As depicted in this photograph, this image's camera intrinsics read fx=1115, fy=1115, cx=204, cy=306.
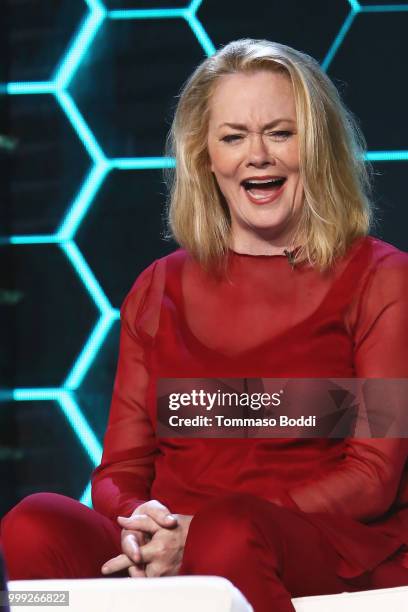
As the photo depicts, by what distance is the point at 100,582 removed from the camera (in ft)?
3.43

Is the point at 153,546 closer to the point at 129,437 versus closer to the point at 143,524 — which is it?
the point at 143,524

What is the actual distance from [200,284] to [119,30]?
823mm

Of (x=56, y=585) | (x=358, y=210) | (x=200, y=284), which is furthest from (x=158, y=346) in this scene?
(x=56, y=585)

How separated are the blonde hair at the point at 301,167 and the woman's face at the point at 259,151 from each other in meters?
0.02

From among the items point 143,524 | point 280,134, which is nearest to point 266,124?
point 280,134

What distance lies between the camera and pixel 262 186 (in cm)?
154

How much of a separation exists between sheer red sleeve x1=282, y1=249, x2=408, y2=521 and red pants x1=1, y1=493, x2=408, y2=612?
Answer: 72 millimetres

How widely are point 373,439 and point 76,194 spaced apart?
1070 millimetres

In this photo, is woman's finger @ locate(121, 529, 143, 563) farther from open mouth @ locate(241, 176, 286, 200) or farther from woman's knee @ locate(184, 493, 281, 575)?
open mouth @ locate(241, 176, 286, 200)

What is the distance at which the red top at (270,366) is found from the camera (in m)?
1.35

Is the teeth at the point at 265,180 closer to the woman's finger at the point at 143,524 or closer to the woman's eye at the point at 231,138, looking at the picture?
the woman's eye at the point at 231,138

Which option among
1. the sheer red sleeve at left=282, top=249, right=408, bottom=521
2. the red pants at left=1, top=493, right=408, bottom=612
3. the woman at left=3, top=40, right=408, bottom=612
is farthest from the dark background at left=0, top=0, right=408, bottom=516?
the red pants at left=1, top=493, right=408, bottom=612

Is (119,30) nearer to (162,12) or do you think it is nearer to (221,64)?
(162,12)

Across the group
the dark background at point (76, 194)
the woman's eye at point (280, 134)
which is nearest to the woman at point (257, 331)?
the woman's eye at point (280, 134)
